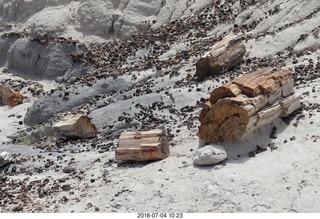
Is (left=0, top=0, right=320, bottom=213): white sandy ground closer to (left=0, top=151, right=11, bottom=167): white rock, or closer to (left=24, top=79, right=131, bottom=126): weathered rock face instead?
(left=0, top=151, right=11, bottom=167): white rock

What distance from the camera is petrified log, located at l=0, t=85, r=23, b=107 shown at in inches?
802

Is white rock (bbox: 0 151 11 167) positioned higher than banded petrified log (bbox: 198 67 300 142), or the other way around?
banded petrified log (bbox: 198 67 300 142)

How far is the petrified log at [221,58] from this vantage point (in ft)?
52.7

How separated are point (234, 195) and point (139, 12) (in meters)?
15.9

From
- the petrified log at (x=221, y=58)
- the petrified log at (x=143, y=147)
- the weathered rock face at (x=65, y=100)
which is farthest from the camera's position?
the weathered rock face at (x=65, y=100)

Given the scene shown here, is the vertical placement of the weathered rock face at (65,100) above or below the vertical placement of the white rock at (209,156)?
above

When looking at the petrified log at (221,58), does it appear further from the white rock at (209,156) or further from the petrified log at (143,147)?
the white rock at (209,156)

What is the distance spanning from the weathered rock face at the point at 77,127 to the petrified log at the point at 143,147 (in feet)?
10.4

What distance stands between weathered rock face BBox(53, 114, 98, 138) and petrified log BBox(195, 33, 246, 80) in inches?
167

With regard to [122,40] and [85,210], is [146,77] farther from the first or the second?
[85,210]

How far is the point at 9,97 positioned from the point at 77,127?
761cm

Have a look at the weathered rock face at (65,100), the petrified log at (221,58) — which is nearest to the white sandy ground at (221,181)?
the petrified log at (221,58)

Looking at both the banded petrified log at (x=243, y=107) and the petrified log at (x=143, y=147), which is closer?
the banded petrified log at (x=243, y=107)

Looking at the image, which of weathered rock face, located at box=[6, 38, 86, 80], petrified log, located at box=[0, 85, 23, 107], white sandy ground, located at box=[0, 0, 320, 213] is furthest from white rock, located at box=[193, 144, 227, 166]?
weathered rock face, located at box=[6, 38, 86, 80]
